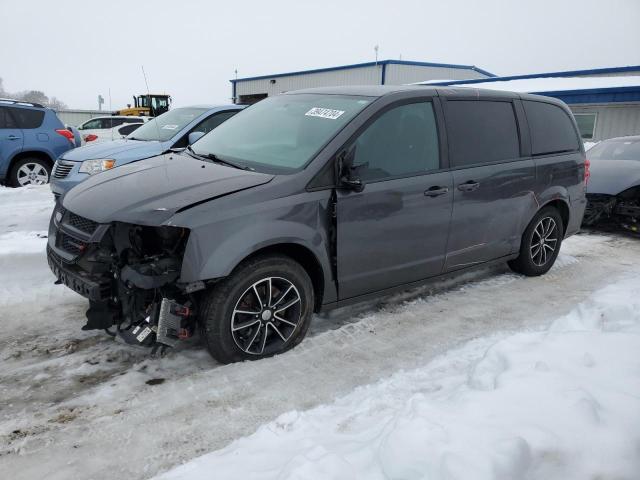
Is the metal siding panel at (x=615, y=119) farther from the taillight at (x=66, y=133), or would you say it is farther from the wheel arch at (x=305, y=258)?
the wheel arch at (x=305, y=258)

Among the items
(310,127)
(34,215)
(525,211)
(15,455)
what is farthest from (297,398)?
(34,215)

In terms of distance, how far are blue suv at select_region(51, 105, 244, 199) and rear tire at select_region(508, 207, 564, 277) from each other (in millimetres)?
A: 3971

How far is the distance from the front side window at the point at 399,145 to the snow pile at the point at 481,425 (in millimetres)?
1457

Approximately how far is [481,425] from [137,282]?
1993 mm

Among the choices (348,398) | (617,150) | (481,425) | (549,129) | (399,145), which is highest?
(549,129)

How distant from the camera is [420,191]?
156 inches

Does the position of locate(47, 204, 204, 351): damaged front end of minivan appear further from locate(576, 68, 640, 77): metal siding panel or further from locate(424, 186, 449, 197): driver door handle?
locate(576, 68, 640, 77): metal siding panel

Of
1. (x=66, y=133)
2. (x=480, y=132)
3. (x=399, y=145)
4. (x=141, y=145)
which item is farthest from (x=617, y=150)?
(x=66, y=133)

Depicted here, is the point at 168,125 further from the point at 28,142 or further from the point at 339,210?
the point at 339,210

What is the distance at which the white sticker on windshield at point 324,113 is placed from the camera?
384 centimetres

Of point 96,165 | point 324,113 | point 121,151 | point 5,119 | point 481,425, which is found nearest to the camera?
point 481,425

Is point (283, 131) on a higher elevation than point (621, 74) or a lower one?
lower

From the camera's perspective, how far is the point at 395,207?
3.83 metres

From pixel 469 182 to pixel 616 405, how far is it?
2283 millimetres
